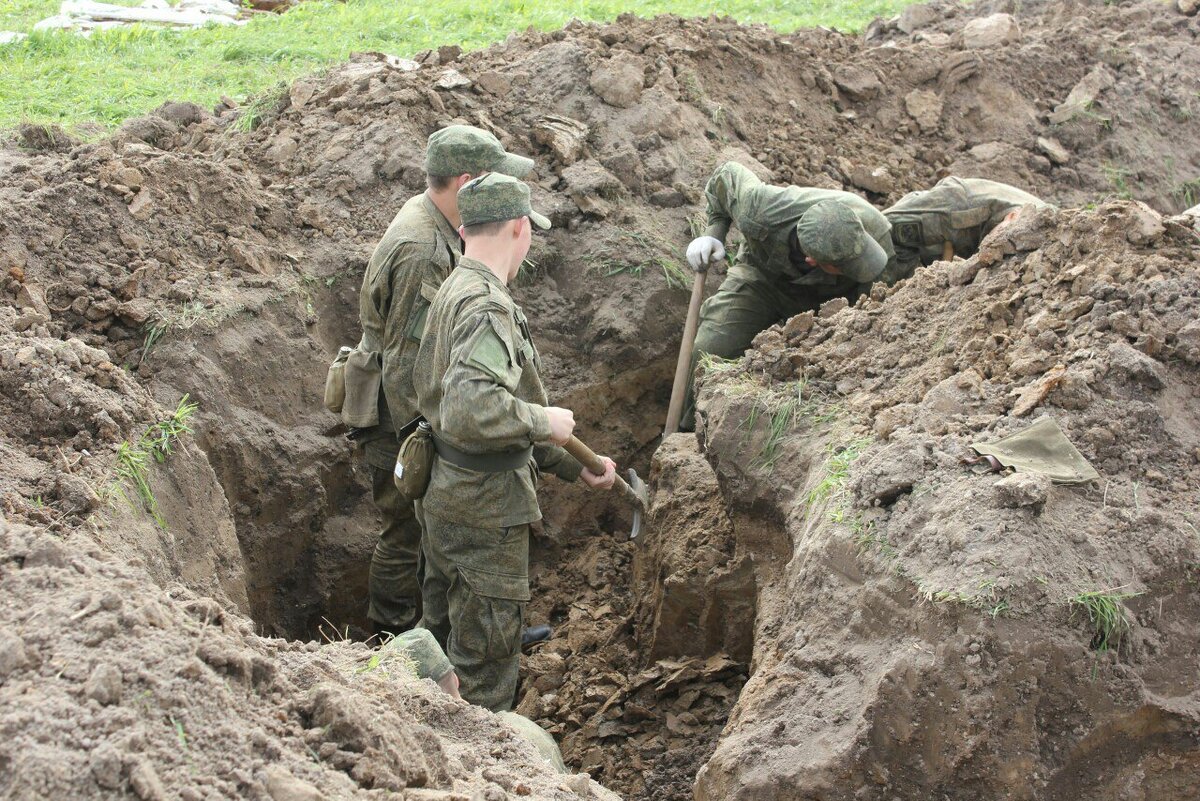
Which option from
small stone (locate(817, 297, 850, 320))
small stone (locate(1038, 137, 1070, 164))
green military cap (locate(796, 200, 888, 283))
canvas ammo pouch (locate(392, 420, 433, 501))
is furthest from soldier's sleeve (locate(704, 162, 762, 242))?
small stone (locate(1038, 137, 1070, 164))

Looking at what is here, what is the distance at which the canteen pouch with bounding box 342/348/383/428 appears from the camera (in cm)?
512

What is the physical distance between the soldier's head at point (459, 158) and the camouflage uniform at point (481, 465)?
458 millimetres

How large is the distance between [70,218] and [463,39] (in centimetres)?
430

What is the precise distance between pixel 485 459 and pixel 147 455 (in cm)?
124

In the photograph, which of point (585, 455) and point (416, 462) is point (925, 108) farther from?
point (416, 462)

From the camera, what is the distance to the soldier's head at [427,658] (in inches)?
144

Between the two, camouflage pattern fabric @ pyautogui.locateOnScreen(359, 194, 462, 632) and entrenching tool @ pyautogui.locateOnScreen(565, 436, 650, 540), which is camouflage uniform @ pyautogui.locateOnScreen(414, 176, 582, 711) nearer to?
entrenching tool @ pyautogui.locateOnScreen(565, 436, 650, 540)

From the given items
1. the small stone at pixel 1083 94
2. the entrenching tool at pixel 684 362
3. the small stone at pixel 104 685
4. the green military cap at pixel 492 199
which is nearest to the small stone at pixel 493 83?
the entrenching tool at pixel 684 362

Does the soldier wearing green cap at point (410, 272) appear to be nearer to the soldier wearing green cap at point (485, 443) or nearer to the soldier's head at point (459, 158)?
the soldier's head at point (459, 158)

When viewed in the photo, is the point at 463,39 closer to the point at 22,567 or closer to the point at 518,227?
the point at 518,227

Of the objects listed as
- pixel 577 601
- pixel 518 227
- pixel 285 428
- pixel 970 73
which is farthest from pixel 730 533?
pixel 970 73

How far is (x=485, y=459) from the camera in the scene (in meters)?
4.47

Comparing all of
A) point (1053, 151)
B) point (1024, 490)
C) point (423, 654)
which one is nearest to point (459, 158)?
point (423, 654)

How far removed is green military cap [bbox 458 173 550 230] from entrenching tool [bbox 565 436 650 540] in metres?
0.92
